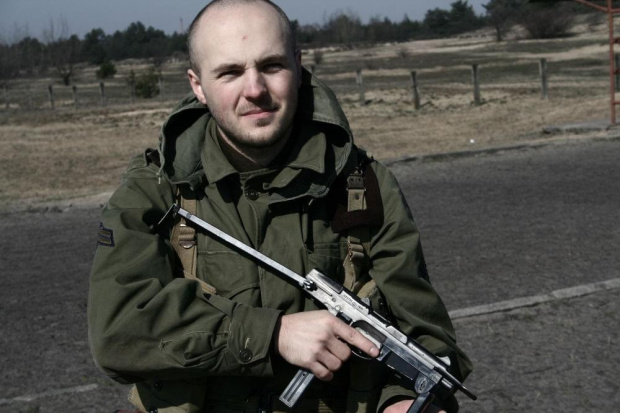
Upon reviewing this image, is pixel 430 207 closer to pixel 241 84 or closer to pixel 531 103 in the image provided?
pixel 241 84

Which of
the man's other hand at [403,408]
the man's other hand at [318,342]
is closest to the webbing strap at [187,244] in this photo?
the man's other hand at [318,342]

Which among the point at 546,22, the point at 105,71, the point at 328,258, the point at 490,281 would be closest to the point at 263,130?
the point at 328,258

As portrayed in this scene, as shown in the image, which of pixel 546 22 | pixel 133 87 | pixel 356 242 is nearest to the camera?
pixel 356 242

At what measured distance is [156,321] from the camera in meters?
2.27

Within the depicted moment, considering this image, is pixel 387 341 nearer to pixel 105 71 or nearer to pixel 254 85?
pixel 254 85

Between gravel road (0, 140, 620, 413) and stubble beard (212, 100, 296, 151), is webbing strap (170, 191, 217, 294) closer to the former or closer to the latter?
stubble beard (212, 100, 296, 151)

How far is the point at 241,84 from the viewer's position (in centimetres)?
239

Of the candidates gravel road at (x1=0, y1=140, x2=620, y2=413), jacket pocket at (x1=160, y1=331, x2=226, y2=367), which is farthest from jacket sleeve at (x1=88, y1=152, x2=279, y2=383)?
gravel road at (x1=0, y1=140, x2=620, y2=413)

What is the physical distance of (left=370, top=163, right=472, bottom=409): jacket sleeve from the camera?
2.45 meters

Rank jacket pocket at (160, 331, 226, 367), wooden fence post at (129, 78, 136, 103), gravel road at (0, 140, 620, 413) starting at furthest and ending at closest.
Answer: wooden fence post at (129, 78, 136, 103) → gravel road at (0, 140, 620, 413) → jacket pocket at (160, 331, 226, 367)

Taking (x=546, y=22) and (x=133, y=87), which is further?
(x=546, y=22)

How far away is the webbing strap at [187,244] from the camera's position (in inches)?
95.5

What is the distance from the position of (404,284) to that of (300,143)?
467mm

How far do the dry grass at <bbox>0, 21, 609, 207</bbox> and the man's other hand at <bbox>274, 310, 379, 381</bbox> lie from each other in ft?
30.5
